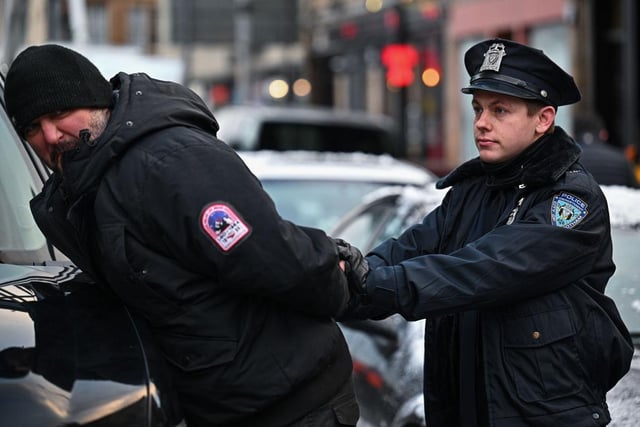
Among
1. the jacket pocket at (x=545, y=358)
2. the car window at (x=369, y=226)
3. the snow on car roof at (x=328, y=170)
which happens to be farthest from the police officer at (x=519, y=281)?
the snow on car roof at (x=328, y=170)

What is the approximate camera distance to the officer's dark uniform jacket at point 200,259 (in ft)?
8.50

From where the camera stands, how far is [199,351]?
8.68ft

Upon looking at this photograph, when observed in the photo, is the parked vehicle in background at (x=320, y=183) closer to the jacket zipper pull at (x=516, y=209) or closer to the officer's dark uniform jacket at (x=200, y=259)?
the jacket zipper pull at (x=516, y=209)

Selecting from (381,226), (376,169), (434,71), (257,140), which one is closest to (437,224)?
(381,226)

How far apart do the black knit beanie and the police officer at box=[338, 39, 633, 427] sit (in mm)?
819

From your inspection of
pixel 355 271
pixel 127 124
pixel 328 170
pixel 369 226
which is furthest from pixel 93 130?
pixel 328 170

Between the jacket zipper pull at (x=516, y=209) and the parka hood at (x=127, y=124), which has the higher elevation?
the parka hood at (x=127, y=124)

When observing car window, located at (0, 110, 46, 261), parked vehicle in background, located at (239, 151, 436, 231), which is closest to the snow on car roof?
parked vehicle in background, located at (239, 151, 436, 231)

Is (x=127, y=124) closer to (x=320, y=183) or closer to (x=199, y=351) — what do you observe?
(x=199, y=351)

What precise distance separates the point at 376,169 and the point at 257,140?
5.00 metres

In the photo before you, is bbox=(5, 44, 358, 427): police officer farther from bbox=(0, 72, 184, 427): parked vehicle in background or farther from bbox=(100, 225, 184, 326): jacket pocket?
bbox=(0, 72, 184, 427): parked vehicle in background

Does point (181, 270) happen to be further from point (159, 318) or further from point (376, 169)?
point (376, 169)

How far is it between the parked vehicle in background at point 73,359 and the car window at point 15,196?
11.1 inches

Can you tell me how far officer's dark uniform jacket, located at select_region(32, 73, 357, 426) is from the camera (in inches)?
102
